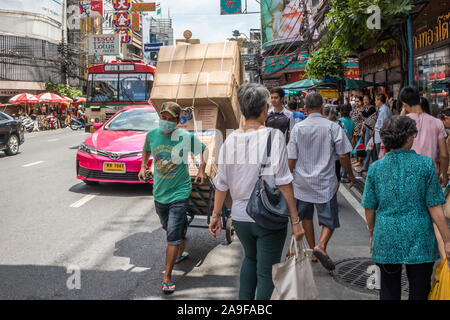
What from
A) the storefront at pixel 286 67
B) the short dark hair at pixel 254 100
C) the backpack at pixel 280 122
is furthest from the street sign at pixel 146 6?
the short dark hair at pixel 254 100

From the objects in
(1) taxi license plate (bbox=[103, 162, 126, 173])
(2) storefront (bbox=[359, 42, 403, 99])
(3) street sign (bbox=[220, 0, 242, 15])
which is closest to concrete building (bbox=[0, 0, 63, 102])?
(3) street sign (bbox=[220, 0, 242, 15])

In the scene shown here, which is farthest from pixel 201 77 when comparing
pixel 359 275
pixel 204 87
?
pixel 359 275

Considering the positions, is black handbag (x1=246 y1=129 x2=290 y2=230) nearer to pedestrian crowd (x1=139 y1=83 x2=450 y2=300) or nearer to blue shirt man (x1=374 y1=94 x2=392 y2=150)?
pedestrian crowd (x1=139 y1=83 x2=450 y2=300)

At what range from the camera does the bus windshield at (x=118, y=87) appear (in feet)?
58.3

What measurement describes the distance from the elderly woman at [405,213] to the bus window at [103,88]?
1600 centimetres

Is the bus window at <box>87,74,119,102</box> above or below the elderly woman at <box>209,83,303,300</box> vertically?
above

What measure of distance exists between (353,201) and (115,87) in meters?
12.1

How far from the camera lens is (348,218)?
7.18 m

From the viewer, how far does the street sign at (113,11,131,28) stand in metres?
33.7

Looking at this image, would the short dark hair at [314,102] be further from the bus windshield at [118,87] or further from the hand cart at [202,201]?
the bus windshield at [118,87]

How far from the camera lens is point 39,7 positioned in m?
45.4

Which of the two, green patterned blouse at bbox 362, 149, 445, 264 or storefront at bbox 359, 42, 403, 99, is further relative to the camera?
storefront at bbox 359, 42, 403, 99

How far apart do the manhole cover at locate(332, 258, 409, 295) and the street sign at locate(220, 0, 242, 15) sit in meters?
21.4

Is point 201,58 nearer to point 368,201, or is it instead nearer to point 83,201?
point 368,201
